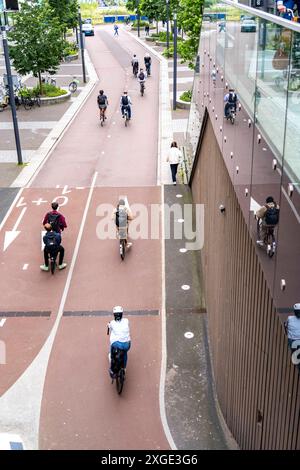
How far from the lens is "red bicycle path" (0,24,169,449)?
350 inches

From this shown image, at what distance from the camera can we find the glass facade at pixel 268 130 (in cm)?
510

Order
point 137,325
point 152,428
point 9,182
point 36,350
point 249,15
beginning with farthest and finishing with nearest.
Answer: point 9,182, point 137,325, point 36,350, point 152,428, point 249,15

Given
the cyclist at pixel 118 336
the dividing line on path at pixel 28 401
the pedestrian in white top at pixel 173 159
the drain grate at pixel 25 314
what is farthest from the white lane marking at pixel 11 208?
the cyclist at pixel 118 336

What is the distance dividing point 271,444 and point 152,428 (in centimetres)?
278

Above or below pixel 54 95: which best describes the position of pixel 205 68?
above

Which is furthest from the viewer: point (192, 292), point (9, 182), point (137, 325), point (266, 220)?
point (9, 182)

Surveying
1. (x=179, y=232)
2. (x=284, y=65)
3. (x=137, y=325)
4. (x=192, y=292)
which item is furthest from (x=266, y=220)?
(x=179, y=232)

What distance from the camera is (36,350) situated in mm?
10656

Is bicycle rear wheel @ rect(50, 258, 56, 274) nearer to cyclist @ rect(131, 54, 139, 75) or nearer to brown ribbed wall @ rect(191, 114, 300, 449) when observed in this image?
brown ribbed wall @ rect(191, 114, 300, 449)

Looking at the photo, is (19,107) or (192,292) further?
(19,107)

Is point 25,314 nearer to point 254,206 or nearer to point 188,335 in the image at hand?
point 188,335

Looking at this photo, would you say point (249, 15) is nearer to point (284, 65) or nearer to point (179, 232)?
point (284, 65)

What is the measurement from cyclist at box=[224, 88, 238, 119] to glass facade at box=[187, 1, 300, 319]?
144 mm

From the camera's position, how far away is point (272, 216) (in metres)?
5.85
